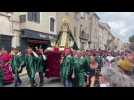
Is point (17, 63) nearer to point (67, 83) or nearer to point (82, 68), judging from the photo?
point (67, 83)

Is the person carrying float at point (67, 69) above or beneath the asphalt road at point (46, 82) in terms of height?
above

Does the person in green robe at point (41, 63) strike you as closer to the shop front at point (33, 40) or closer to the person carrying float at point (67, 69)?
the shop front at point (33, 40)

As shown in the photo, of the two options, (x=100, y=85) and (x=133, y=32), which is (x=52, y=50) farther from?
(x=133, y=32)

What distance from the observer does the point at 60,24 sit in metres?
5.12

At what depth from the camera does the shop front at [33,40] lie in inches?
197

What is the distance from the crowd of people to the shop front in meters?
0.09

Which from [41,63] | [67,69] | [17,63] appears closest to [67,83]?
[67,69]

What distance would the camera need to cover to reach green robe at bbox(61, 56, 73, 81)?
503 centimetres

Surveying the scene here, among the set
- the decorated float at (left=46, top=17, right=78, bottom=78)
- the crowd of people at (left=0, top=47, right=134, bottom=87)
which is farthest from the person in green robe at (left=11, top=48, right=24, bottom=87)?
the decorated float at (left=46, top=17, right=78, bottom=78)

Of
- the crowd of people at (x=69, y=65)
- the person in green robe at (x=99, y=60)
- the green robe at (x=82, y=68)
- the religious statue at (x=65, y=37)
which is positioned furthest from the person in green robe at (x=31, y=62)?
the person in green robe at (x=99, y=60)

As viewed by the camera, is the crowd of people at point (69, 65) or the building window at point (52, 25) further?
the building window at point (52, 25)

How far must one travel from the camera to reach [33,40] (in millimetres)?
5047

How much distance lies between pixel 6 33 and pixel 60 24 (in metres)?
0.94
